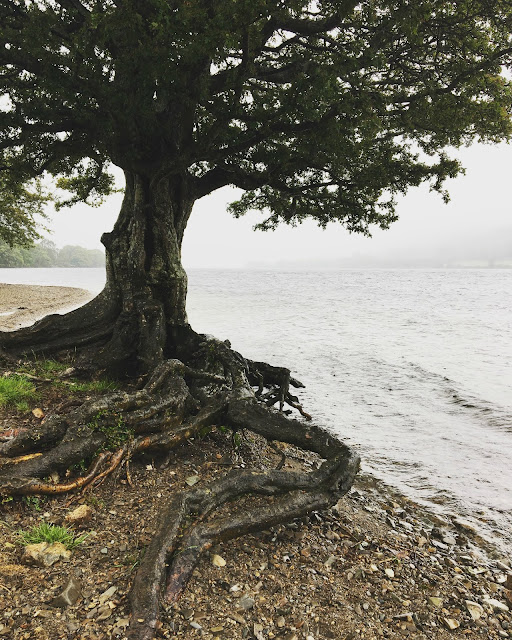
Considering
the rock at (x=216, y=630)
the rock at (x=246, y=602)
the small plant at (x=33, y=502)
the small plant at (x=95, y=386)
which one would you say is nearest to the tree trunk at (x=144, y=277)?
the small plant at (x=95, y=386)

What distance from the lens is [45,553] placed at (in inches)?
160

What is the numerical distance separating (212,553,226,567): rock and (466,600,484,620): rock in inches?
106

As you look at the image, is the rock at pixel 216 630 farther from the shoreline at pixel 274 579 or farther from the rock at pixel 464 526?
the rock at pixel 464 526

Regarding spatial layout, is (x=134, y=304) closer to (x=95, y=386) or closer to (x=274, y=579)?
(x=95, y=386)

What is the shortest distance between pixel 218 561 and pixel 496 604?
320 cm

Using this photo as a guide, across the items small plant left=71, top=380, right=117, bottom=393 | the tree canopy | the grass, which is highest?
the tree canopy

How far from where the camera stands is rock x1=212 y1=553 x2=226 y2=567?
4445 millimetres

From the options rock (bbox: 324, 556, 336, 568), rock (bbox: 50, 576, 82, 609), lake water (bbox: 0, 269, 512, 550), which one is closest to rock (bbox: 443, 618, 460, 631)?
rock (bbox: 324, 556, 336, 568)

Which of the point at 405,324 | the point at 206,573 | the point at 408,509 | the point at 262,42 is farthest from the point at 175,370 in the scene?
the point at 405,324

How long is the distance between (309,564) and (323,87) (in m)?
7.49

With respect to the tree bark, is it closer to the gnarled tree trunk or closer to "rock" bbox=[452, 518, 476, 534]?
the gnarled tree trunk

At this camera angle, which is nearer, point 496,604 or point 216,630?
point 216,630

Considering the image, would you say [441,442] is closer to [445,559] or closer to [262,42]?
[445,559]

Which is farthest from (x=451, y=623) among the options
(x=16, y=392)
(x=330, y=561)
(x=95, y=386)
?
(x=16, y=392)
